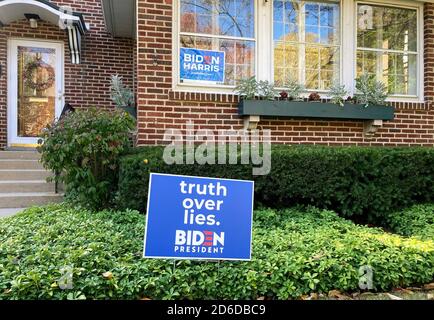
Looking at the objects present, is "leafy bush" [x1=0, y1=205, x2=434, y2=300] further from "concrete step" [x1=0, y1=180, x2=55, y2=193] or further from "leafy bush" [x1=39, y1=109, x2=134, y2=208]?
"concrete step" [x1=0, y1=180, x2=55, y2=193]

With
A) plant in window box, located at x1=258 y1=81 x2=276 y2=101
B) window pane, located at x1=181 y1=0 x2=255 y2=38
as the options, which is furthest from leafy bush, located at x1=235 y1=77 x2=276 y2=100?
window pane, located at x1=181 y1=0 x2=255 y2=38

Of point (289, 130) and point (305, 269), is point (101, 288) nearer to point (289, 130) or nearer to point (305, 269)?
point (305, 269)

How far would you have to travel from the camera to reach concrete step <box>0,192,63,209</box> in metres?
5.63

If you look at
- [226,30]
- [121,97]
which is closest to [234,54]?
[226,30]

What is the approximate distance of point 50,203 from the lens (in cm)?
573

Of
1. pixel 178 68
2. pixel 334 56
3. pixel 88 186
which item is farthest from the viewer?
pixel 334 56

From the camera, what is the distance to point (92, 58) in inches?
337

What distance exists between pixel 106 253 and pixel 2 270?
72cm

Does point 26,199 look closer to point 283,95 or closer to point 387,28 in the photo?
point 283,95

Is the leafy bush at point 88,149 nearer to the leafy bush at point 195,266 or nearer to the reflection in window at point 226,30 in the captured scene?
the leafy bush at point 195,266

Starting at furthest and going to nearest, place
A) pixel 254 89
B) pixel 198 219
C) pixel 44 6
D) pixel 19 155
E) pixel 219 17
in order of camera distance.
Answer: pixel 44 6 < pixel 19 155 < pixel 219 17 < pixel 254 89 < pixel 198 219

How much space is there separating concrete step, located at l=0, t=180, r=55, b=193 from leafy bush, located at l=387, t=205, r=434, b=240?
4.65 meters

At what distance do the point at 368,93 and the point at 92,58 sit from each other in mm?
5458
